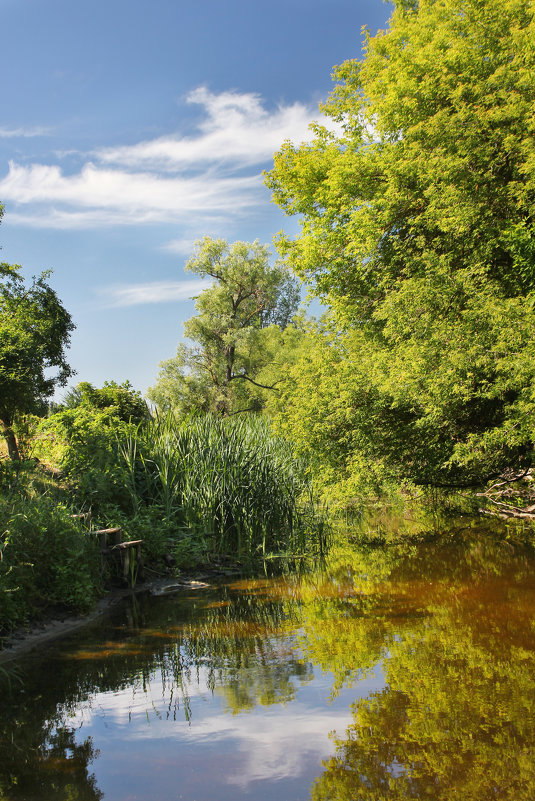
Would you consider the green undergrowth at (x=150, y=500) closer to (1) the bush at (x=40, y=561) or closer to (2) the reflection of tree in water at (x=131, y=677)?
(1) the bush at (x=40, y=561)

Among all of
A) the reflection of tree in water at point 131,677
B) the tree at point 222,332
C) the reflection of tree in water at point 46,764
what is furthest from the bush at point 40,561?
the tree at point 222,332

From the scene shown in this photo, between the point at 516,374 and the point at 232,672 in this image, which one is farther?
the point at 516,374

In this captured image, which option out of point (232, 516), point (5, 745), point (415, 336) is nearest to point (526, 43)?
point (415, 336)

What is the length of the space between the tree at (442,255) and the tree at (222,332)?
20.2m

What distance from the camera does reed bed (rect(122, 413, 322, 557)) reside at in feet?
35.7

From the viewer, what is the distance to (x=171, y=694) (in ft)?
16.6

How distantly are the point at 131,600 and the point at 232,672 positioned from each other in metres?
3.89

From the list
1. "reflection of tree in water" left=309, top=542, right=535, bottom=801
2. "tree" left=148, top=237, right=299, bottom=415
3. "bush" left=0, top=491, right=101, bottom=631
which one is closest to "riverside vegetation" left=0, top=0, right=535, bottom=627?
"bush" left=0, top=491, right=101, bottom=631

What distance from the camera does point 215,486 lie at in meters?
11.2

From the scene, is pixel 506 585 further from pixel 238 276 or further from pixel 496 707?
pixel 238 276

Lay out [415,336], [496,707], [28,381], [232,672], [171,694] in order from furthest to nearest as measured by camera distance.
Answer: [28,381] < [415,336] < [232,672] < [171,694] < [496,707]

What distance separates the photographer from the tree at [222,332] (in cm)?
3731

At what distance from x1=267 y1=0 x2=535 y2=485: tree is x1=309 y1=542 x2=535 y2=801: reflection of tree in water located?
5.34m

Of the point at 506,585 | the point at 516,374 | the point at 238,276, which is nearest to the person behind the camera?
the point at 506,585
